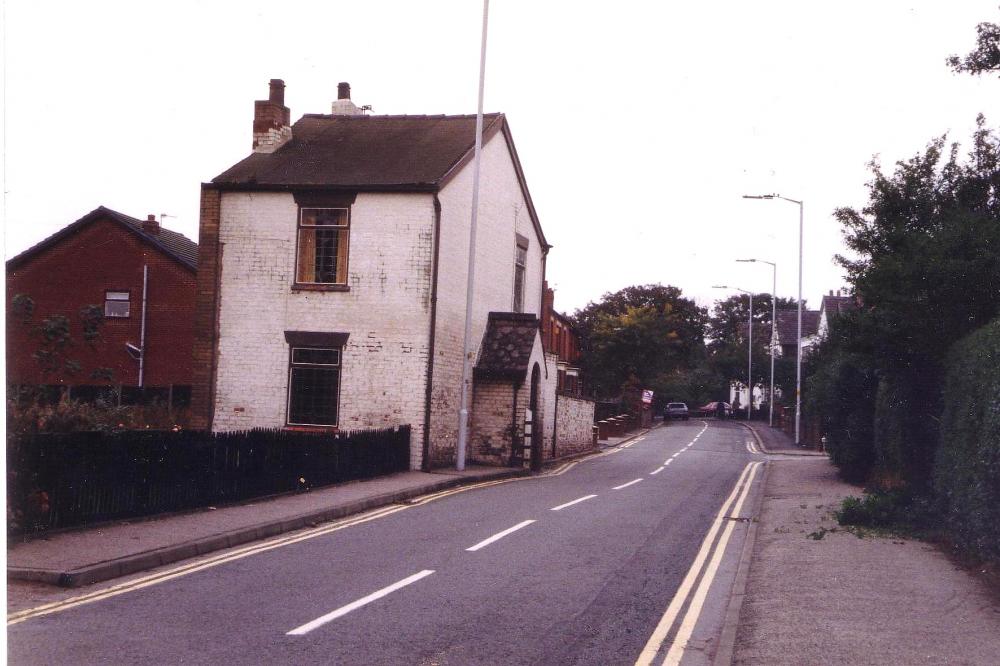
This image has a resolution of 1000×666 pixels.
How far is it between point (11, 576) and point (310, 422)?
14985mm

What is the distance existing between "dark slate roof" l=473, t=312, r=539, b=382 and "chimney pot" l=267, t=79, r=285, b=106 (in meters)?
8.49

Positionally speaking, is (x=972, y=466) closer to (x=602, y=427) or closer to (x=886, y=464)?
(x=886, y=464)

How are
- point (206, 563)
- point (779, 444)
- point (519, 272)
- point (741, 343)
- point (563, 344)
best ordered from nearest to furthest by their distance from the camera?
point (206, 563), point (519, 272), point (779, 444), point (563, 344), point (741, 343)

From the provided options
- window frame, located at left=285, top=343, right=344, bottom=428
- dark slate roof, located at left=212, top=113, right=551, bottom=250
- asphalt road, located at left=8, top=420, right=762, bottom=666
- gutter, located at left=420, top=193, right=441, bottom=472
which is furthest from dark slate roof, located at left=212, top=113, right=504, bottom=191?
asphalt road, located at left=8, top=420, right=762, bottom=666

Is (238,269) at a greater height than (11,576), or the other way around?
(238,269)

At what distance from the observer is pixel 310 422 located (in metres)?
24.5

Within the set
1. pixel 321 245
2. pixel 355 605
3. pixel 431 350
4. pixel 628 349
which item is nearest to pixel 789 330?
pixel 628 349

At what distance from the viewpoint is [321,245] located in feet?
81.5

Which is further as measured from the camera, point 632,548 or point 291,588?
point 632,548

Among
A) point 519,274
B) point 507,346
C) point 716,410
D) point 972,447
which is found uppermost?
point 519,274

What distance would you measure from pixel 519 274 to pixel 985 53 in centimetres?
1749

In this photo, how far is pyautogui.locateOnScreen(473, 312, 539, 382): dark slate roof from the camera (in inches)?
1064

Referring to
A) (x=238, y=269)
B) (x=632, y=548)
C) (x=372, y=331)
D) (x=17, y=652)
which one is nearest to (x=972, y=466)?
(x=632, y=548)

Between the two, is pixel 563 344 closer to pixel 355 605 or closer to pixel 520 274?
pixel 520 274
